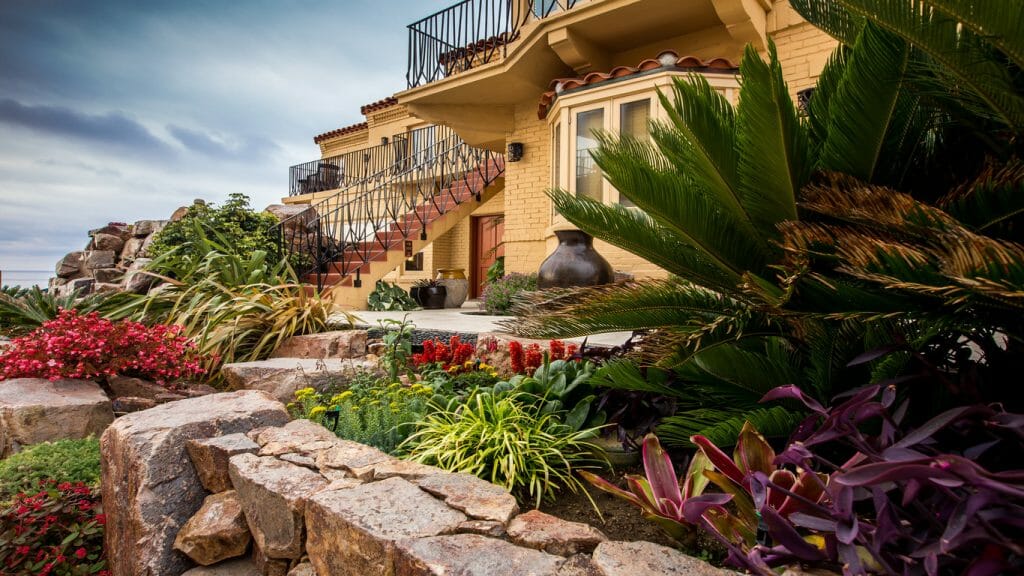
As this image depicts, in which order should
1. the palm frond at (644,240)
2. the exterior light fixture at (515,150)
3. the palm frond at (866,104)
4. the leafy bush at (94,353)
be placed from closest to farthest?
the palm frond at (866,104) < the palm frond at (644,240) < the leafy bush at (94,353) < the exterior light fixture at (515,150)

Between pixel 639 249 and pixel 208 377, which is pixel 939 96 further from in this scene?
pixel 208 377

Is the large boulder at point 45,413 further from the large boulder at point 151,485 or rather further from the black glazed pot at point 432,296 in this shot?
the black glazed pot at point 432,296

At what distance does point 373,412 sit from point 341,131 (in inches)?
781

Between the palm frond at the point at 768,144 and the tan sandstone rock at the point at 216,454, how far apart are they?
92.8 inches

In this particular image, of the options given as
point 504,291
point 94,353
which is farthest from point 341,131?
point 94,353

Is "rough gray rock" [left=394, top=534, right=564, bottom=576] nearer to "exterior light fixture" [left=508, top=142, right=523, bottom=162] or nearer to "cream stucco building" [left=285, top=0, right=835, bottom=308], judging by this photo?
"cream stucco building" [left=285, top=0, right=835, bottom=308]

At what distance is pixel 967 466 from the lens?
97cm

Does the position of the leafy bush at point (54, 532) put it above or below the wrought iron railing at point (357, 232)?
below

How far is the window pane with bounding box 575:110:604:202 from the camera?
A: 7551 mm

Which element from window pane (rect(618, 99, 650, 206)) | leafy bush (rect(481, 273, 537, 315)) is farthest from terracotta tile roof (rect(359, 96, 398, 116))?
window pane (rect(618, 99, 650, 206))

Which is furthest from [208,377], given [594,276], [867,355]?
[867,355]

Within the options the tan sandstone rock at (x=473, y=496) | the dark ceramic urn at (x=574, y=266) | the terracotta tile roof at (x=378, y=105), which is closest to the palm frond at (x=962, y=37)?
the tan sandstone rock at (x=473, y=496)

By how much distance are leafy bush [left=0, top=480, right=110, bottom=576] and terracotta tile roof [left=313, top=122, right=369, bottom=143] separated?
61.0 ft

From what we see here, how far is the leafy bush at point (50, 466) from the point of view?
107 inches
